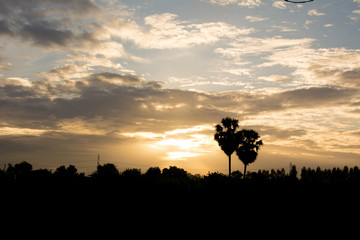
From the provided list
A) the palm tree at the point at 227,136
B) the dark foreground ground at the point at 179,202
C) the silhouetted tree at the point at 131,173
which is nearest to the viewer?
the dark foreground ground at the point at 179,202

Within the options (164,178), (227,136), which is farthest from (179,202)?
(227,136)

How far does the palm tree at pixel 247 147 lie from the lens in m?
68.4

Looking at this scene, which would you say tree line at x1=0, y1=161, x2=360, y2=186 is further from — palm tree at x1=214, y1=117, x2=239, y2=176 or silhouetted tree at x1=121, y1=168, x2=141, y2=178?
palm tree at x1=214, y1=117, x2=239, y2=176

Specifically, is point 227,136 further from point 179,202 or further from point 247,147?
point 179,202

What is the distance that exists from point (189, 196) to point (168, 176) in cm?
80

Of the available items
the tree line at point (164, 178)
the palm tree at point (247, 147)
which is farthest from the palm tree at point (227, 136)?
the tree line at point (164, 178)

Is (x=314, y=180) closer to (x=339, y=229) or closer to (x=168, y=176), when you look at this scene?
(x=339, y=229)

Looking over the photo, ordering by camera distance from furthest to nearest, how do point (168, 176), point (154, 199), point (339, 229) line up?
point (168, 176)
point (154, 199)
point (339, 229)

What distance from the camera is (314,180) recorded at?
24.3ft

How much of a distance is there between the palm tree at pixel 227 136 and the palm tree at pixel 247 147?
61.6 inches

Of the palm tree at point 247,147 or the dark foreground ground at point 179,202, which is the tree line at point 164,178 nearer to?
the dark foreground ground at point 179,202

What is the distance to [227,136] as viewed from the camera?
6669cm

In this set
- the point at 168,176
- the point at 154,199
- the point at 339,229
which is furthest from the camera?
the point at 168,176

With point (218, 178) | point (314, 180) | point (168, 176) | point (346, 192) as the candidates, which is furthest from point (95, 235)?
point (346, 192)
